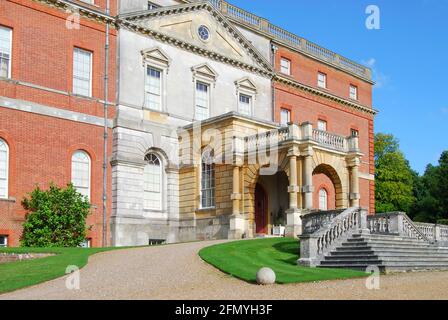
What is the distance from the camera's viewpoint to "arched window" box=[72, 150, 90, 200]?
26219mm

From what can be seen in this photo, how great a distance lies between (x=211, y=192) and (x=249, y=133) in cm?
346

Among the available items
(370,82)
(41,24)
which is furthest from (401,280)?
(370,82)

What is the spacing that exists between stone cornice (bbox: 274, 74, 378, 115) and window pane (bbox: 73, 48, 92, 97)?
1294 centimetres

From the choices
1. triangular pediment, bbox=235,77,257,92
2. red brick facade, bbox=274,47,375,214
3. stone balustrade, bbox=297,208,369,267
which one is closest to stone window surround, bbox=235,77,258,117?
triangular pediment, bbox=235,77,257,92

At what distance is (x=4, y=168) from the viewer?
939 inches

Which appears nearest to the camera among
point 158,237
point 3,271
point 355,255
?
point 3,271

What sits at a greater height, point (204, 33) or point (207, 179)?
point (204, 33)

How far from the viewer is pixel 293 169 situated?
86.4 feet

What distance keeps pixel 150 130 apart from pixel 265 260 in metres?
12.4

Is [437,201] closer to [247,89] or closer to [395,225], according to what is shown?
[247,89]

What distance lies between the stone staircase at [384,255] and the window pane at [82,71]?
547 inches

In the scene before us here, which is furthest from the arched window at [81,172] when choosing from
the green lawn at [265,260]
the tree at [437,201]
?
the tree at [437,201]

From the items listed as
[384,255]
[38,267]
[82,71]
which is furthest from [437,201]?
[38,267]
